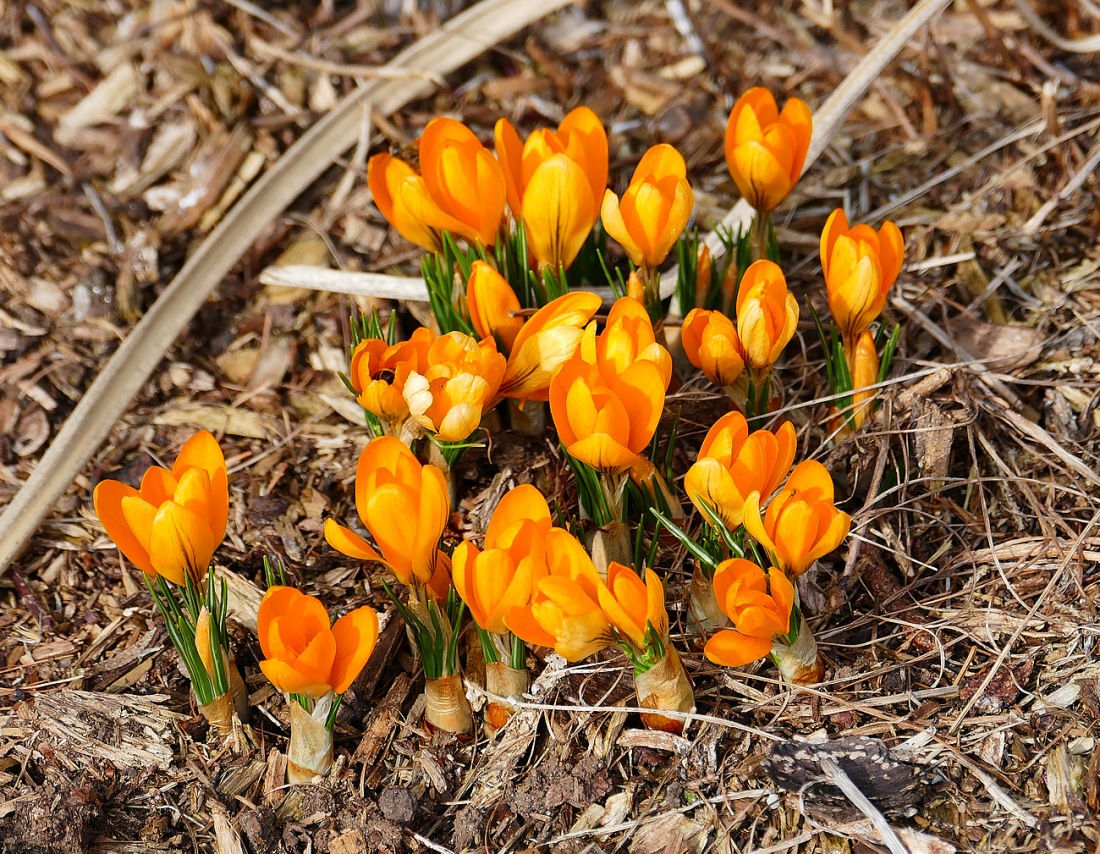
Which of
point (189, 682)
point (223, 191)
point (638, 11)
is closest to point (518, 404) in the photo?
point (189, 682)

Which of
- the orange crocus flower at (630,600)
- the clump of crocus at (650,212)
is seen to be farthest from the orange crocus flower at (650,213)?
the orange crocus flower at (630,600)

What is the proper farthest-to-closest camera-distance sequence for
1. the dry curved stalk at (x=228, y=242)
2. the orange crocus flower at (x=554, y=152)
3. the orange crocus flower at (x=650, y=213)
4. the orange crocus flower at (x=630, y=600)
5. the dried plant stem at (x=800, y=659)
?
the dry curved stalk at (x=228, y=242), the orange crocus flower at (x=554, y=152), the orange crocus flower at (x=650, y=213), the dried plant stem at (x=800, y=659), the orange crocus flower at (x=630, y=600)

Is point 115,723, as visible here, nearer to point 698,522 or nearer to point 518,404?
point 518,404

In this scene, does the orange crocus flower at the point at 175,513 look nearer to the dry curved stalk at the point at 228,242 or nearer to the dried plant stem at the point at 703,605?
the dry curved stalk at the point at 228,242

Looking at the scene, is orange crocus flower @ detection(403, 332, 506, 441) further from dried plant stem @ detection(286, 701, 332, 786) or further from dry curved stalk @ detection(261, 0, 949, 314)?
dry curved stalk @ detection(261, 0, 949, 314)

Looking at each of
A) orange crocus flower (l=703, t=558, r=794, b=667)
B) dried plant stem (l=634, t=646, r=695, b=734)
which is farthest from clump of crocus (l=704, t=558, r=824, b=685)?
dried plant stem (l=634, t=646, r=695, b=734)

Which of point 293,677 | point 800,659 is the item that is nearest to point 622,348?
point 800,659

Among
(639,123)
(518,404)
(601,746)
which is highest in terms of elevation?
(639,123)
